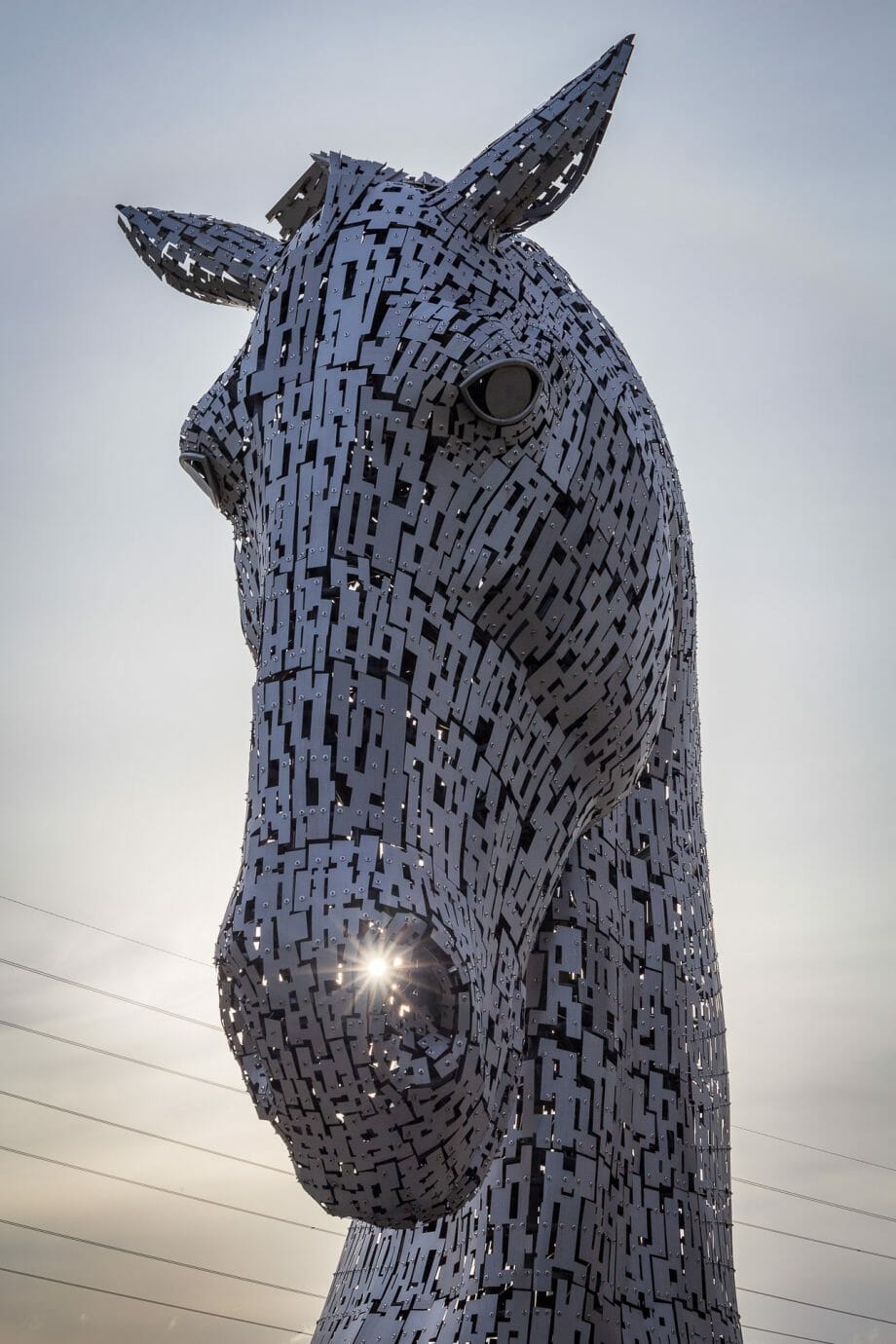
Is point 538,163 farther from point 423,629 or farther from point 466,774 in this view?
point 466,774

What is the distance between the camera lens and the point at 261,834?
7.61 ft

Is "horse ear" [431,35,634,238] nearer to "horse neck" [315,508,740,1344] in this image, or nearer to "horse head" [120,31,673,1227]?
"horse head" [120,31,673,1227]

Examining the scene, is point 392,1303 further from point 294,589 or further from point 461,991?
point 294,589

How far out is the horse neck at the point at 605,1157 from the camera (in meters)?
2.86

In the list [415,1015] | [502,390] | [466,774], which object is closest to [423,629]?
[466,774]

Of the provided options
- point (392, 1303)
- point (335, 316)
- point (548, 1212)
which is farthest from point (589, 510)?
point (392, 1303)

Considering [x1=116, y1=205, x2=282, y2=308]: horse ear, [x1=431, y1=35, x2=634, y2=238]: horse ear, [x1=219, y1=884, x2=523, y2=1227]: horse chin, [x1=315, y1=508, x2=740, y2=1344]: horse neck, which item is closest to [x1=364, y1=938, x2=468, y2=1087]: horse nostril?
[x1=219, y1=884, x2=523, y2=1227]: horse chin

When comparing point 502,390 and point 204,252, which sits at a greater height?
point 204,252

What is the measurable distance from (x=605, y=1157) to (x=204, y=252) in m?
1.92

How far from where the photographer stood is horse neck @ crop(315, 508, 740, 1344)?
286 cm

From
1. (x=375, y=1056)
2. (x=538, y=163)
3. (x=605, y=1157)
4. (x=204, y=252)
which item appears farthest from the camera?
(x=204, y=252)

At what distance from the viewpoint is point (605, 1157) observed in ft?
9.76

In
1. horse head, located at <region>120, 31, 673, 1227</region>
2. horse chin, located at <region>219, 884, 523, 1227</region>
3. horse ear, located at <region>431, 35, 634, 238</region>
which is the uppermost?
horse ear, located at <region>431, 35, 634, 238</region>

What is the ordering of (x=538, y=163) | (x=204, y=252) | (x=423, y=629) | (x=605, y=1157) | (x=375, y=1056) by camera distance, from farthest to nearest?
(x=204, y=252) → (x=605, y=1157) → (x=538, y=163) → (x=423, y=629) → (x=375, y=1056)
